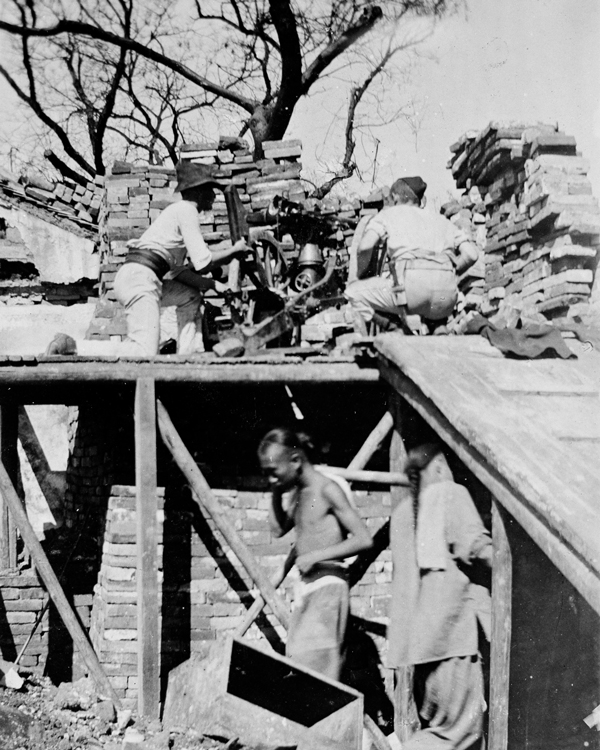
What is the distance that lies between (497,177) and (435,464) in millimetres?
3707

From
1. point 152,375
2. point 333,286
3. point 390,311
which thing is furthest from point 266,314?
point 152,375

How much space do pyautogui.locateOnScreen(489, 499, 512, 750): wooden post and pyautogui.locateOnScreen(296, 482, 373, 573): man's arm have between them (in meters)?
0.76

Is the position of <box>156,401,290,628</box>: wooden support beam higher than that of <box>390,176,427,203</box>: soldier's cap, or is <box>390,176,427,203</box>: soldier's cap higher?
<box>390,176,427,203</box>: soldier's cap

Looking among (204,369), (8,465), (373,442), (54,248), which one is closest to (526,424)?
(373,442)

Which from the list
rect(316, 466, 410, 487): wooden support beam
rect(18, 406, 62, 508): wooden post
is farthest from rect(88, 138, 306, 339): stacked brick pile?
rect(316, 466, 410, 487): wooden support beam

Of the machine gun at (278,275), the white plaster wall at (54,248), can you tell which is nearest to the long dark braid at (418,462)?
the machine gun at (278,275)

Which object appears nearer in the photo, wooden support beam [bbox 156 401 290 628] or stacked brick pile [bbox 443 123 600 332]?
wooden support beam [bbox 156 401 290 628]

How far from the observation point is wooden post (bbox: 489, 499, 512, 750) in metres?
3.03

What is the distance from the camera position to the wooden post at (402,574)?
3826 mm

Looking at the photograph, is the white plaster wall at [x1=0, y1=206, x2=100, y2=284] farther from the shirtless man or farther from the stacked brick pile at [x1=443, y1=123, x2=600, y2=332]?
the shirtless man

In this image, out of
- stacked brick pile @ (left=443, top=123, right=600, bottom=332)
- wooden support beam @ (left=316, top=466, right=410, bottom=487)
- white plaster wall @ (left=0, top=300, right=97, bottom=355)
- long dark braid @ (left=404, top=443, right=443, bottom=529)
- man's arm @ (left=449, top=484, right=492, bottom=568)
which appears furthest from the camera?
white plaster wall @ (left=0, top=300, right=97, bottom=355)

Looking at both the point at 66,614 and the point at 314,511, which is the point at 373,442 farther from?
the point at 66,614

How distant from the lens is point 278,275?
722cm

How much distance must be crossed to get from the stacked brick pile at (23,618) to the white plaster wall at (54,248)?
4.48 m
